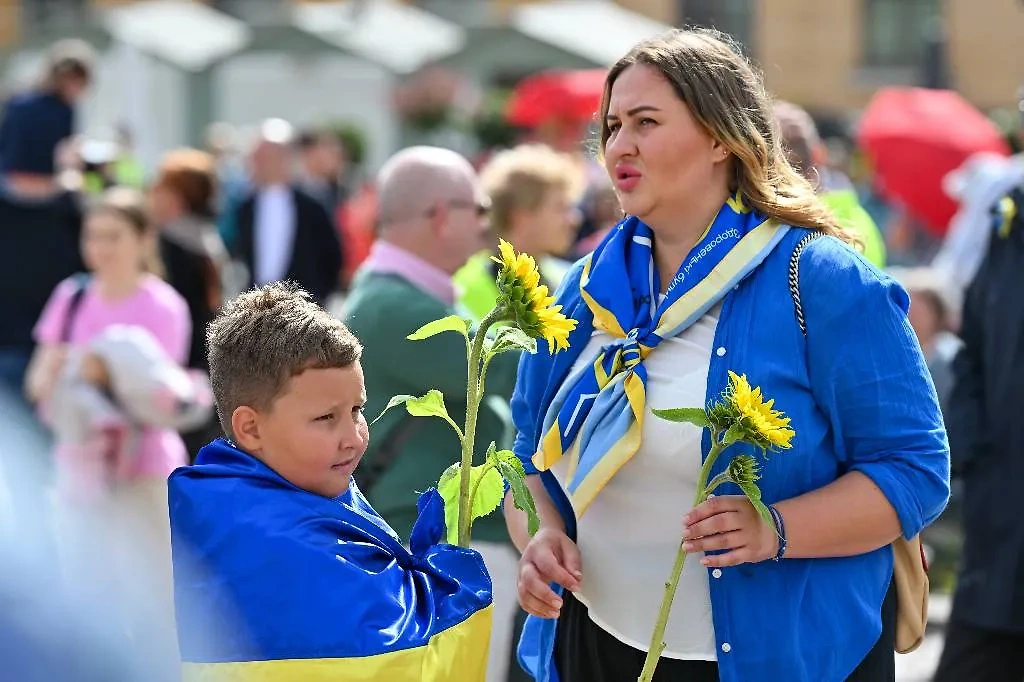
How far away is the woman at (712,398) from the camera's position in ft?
9.69

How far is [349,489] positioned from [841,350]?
87 centimetres

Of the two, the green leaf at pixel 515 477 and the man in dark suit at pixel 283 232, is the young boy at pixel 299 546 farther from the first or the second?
the man in dark suit at pixel 283 232

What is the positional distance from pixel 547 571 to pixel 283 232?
7355 mm

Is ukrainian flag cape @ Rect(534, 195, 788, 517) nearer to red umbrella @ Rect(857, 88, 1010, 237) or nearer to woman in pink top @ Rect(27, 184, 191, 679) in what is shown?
woman in pink top @ Rect(27, 184, 191, 679)

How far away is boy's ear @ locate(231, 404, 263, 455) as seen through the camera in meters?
2.82

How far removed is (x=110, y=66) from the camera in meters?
20.3

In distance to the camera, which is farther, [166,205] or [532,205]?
[166,205]

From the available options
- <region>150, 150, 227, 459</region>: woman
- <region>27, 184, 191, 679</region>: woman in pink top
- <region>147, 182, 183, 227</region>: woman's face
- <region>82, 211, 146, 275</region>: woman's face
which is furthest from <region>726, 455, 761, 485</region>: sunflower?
<region>147, 182, 183, 227</region>: woman's face

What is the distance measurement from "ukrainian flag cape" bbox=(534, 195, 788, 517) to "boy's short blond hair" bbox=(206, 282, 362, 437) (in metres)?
0.51

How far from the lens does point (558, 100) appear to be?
1407 cm

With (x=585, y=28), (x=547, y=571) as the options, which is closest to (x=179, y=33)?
(x=585, y=28)

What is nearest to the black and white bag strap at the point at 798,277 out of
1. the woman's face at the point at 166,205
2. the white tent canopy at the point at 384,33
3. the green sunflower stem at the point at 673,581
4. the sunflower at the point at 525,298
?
the green sunflower stem at the point at 673,581

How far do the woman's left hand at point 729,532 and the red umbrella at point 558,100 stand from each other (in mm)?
10523

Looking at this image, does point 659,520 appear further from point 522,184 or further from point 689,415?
point 522,184
